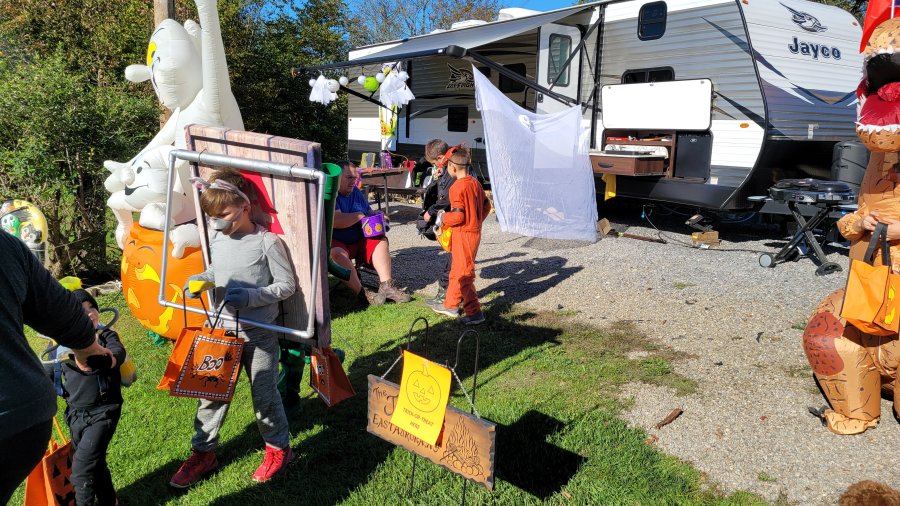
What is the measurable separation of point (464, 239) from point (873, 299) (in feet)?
10.5

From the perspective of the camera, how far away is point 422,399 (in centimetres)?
286

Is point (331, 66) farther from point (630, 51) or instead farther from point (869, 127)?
point (869, 127)

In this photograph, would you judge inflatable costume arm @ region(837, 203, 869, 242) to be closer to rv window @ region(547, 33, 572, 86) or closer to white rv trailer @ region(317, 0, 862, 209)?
white rv trailer @ region(317, 0, 862, 209)

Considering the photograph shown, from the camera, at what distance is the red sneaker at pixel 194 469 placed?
337 cm

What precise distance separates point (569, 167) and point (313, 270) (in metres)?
5.79

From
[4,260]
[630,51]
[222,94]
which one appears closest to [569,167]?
[630,51]

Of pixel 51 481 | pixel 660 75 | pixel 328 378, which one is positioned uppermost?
pixel 660 75

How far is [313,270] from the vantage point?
324cm

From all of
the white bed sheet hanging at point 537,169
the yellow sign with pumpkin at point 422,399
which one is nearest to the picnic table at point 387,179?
the white bed sheet hanging at point 537,169

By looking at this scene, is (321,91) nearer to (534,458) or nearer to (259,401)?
(259,401)

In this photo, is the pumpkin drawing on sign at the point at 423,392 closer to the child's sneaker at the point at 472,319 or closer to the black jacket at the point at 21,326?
the black jacket at the point at 21,326

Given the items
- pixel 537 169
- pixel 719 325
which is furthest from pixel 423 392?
pixel 537 169

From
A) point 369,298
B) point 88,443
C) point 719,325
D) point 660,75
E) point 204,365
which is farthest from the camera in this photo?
point 660,75

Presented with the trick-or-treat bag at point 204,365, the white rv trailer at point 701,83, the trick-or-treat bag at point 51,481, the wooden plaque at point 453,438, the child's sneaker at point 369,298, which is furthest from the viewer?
the white rv trailer at point 701,83
